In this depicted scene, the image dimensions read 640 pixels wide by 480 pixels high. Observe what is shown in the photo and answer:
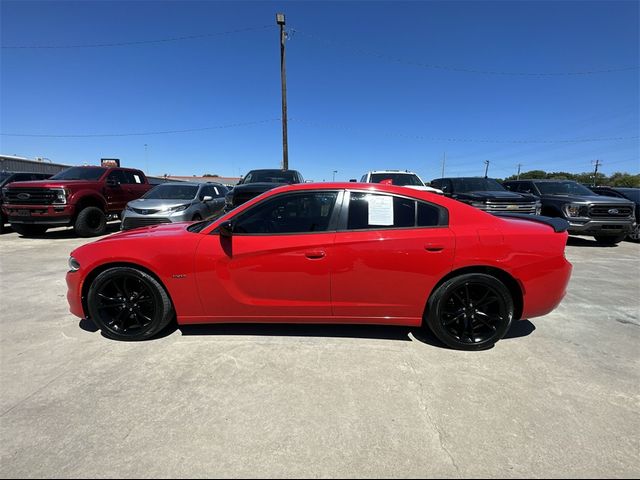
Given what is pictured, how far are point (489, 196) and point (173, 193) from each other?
8958 millimetres

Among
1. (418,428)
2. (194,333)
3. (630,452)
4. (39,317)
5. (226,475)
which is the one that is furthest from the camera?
(39,317)

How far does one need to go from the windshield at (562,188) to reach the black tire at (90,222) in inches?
522

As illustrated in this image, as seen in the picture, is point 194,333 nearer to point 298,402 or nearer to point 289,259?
point 289,259

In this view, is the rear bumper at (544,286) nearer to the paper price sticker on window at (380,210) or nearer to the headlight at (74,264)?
the paper price sticker on window at (380,210)

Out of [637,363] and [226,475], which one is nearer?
[226,475]

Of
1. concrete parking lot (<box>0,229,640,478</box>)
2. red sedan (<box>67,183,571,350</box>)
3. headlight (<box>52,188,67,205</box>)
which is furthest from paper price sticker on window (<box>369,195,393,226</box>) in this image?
headlight (<box>52,188,67,205</box>)

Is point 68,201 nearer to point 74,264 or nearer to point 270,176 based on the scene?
point 270,176

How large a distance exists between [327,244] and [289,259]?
362mm

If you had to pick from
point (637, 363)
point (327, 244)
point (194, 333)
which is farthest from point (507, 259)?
point (194, 333)

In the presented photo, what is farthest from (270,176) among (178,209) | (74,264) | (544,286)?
(544,286)

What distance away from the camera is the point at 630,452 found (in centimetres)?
196

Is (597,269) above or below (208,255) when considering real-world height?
below

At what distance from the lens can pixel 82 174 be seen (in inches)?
408

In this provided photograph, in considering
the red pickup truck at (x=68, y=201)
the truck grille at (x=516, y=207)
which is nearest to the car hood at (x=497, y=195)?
the truck grille at (x=516, y=207)
